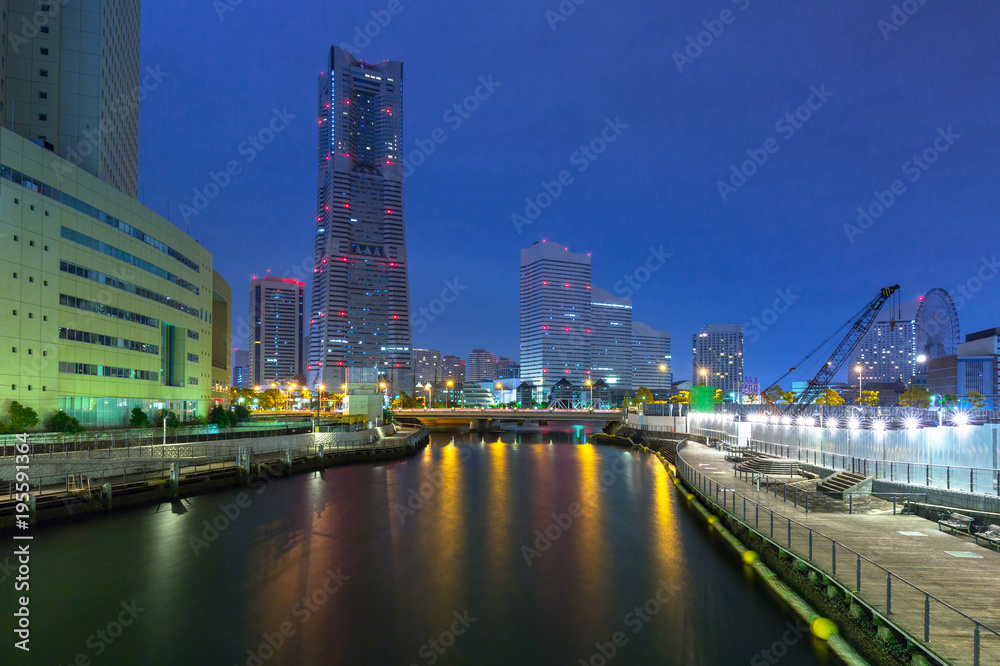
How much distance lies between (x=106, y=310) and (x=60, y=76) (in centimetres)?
3370

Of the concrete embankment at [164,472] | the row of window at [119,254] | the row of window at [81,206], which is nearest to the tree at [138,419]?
the concrete embankment at [164,472]

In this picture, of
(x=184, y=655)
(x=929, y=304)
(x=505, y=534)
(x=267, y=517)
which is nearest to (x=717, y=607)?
(x=505, y=534)

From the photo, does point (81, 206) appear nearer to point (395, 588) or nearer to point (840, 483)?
point (395, 588)

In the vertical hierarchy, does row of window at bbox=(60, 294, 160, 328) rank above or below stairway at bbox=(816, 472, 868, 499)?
above

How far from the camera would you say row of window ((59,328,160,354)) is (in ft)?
174

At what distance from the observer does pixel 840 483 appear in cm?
3122

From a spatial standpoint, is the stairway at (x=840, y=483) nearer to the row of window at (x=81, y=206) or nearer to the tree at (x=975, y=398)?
the row of window at (x=81, y=206)

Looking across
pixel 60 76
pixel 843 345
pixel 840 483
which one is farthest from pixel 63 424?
pixel 843 345

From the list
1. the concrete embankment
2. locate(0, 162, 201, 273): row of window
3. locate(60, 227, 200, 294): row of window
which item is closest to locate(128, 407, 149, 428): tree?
the concrete embankment

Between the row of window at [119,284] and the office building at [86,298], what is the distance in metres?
0.11

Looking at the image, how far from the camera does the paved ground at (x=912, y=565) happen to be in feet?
43.4

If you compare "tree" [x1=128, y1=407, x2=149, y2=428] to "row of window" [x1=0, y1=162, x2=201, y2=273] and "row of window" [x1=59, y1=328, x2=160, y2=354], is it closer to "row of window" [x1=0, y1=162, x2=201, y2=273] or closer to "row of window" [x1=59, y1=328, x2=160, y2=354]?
"row of window" [x1=59, y1=328, x2=160, y2=354]

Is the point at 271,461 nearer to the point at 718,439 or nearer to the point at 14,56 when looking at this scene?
the point at 718,439

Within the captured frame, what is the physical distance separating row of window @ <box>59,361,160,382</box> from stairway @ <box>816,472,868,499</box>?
6224cm
